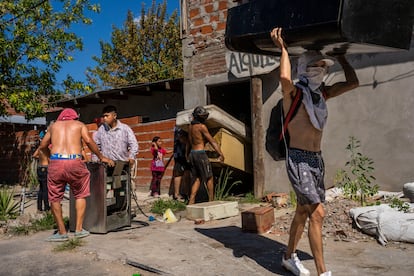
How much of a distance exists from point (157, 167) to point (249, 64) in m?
3.39

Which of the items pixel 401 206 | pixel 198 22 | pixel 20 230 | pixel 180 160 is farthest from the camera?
pixel 180 160

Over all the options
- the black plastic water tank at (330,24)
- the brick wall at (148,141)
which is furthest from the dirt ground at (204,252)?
the brick wall at (148,141)

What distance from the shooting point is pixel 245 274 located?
12.7 feet

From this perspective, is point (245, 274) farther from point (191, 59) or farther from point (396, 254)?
point (191, 59)

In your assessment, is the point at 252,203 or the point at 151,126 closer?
the point at 252,203

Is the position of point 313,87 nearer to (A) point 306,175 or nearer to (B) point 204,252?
(A) point 306,175

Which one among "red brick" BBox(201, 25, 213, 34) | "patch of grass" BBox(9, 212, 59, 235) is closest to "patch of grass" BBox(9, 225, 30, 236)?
"patch of grass" BBox(9, 212, 59, 235)

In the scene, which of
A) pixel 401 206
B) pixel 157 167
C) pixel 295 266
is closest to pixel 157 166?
pixel 157 167

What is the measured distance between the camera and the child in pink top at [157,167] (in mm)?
10148

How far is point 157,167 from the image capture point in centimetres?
1012

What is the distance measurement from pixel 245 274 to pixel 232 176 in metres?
5.45

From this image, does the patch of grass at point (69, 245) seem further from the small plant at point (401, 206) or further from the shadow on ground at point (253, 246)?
the small plant at point (401, 206)

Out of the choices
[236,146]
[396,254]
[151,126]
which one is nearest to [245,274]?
[396,254]

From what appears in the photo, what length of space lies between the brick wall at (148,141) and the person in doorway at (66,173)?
181 inches
